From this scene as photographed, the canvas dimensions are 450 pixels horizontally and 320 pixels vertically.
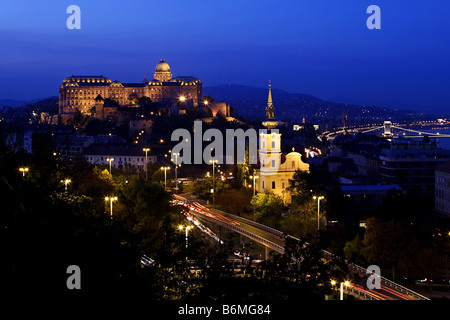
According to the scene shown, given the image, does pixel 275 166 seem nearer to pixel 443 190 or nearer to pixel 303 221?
pixel 443 190

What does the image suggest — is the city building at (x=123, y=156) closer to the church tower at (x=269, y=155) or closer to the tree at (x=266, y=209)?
the church tower at (x=269, y=155)

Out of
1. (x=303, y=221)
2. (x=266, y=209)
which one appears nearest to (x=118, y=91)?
(x=266, y=209)

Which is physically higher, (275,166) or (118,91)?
(118,91)

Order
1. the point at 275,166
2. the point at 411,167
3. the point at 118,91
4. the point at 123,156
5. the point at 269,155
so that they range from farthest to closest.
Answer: the point at 118,91 < the point at 123,156 < the point at 411,167 < the point at 269,155 < the point at 275,166

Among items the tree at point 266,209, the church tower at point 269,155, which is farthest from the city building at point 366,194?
the tree at point 266,209

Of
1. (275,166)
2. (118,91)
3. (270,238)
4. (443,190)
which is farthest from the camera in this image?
(118,91)

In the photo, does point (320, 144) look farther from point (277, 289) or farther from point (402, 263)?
point (277, 289)
